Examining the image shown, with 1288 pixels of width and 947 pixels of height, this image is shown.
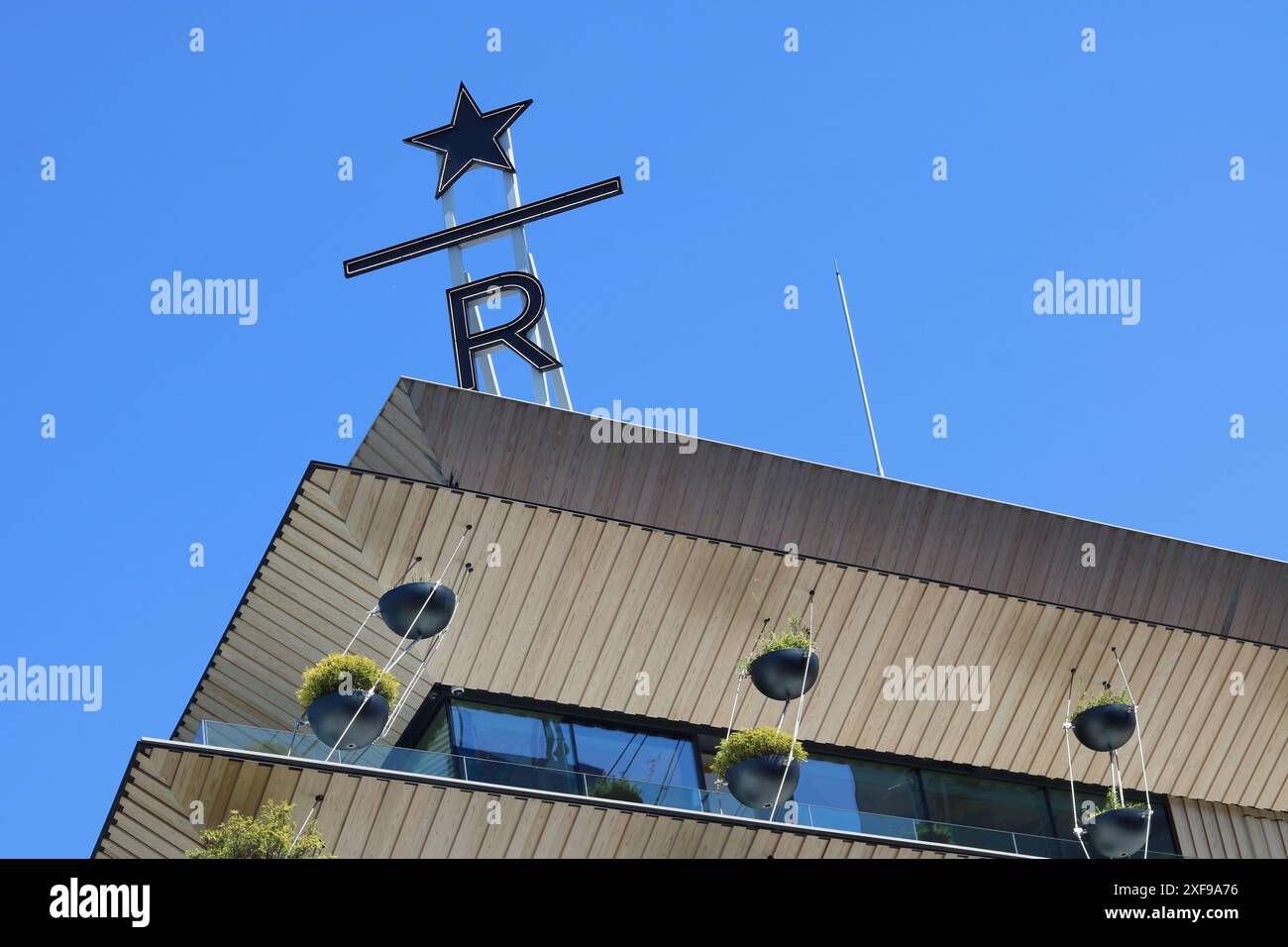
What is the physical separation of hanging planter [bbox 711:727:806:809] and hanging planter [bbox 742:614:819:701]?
101cm

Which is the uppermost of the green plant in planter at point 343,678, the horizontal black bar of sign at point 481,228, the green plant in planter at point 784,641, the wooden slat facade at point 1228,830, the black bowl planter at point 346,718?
the horizontal black bar of sign at point 481,228

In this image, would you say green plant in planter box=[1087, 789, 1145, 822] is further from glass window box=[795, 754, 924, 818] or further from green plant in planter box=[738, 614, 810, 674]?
green plant in planter box=[738, 614, 810, 674]

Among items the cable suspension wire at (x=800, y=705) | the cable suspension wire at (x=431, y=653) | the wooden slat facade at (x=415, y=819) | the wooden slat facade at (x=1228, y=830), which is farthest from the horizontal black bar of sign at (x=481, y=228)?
the wooden slat facade at (x=1228, y=830)

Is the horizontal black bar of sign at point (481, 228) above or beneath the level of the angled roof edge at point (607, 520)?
above

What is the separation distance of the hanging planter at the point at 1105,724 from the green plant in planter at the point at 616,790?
630 centimetres

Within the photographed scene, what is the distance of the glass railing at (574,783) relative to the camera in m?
16.0

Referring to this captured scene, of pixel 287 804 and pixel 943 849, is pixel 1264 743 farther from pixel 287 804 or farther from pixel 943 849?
pixel 287 804

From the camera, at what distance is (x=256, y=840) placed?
1476 centimetres

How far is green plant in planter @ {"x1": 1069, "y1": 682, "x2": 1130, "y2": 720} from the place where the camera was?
784 inches

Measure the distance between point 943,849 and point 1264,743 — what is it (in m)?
6.68

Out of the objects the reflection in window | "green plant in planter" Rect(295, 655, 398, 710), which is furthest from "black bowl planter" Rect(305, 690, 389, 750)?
the reflection in window

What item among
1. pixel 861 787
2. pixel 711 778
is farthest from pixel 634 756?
pixel 861 787

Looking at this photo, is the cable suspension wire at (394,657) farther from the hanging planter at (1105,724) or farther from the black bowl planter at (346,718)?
the hanging planter at (1105,724)
